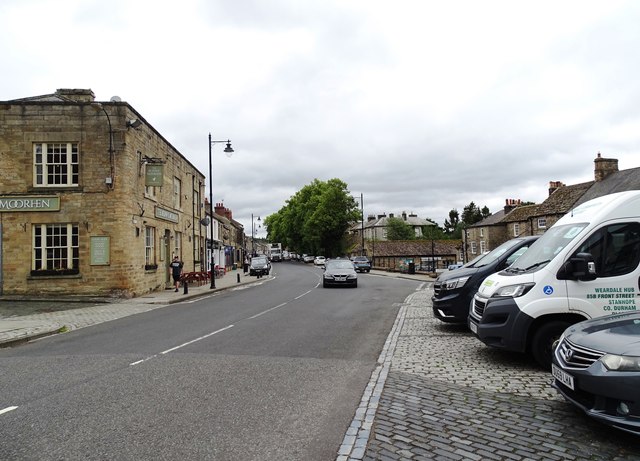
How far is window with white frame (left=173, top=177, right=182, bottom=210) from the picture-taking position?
27.7 m

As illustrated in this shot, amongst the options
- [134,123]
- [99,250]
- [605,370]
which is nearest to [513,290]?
[605,370]

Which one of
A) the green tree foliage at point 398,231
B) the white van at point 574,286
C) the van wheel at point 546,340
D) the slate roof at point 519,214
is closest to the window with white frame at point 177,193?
the white van at point 574,286

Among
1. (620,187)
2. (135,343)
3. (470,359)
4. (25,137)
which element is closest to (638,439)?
(470,359)

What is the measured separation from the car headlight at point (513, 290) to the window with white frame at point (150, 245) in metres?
18.4

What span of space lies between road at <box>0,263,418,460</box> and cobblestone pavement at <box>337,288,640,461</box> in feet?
1.09

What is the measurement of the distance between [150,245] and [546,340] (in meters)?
19.7

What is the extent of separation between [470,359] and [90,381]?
556 cm

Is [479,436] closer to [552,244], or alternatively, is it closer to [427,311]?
[552,244]

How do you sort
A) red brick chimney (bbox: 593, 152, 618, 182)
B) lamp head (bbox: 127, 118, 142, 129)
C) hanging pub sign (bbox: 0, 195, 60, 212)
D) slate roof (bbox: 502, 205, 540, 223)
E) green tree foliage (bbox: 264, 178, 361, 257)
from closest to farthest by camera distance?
1. hanging pub sign (bbox: 0, 195, 60, 212)
2. lamp head (bbox: 127, 118, 142, 129)
3. red brick chimney (bbox: 593, 152, 618, 182)
4. slate roof (bbox: 502, 205, 540, 223)
5. green tree foliage (bbox: 264, 178, 361, 257)

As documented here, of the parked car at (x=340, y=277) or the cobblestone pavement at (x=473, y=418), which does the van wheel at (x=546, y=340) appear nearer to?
the cobblestone pavement at (x=473, y=418)

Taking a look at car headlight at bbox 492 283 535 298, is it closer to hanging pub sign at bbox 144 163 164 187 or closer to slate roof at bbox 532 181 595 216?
hanging pub sign at bbox 144 163 164 187

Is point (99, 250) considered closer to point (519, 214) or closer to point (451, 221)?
point (519, 214)

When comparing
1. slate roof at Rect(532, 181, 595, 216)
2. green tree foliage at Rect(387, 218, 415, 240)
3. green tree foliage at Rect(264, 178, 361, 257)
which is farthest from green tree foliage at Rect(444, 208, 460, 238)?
slate roof at Rect(532, 181, 595, 216)

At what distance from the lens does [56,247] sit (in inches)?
766
